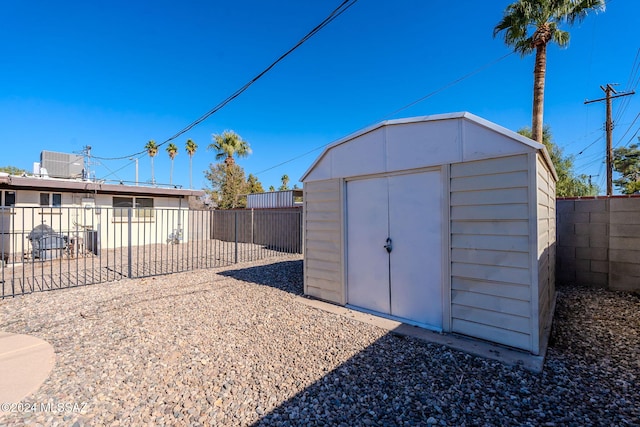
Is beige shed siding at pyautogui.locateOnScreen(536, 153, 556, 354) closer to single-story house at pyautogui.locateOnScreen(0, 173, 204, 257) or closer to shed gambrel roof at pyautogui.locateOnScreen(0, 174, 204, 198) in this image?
single-story house at pyautogui.locateOnScreen(0, 173, 204, 257)

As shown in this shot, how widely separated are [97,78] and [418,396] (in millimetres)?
13684

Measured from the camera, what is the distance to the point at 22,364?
2684 millimetres

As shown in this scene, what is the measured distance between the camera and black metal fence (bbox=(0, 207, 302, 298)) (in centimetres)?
630

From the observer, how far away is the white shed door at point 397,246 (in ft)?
11.6

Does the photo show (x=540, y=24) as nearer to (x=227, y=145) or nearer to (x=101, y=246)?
(x=101, y=246)

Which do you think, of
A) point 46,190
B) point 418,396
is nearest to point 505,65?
point 418,396

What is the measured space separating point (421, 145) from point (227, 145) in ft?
57.3

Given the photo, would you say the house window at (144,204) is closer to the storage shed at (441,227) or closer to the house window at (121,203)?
the house window at (121,203)

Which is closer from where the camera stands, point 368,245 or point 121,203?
point 368,245

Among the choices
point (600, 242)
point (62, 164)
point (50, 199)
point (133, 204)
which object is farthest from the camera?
point (62, 164)

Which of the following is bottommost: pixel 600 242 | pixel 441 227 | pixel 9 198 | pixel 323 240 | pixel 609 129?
pixel 600 242

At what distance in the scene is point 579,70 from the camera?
927cm

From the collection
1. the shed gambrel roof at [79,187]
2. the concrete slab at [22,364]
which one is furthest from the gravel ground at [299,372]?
the shed gambrel roof at [79,187]

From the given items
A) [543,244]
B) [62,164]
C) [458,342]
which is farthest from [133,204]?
[543,244]
